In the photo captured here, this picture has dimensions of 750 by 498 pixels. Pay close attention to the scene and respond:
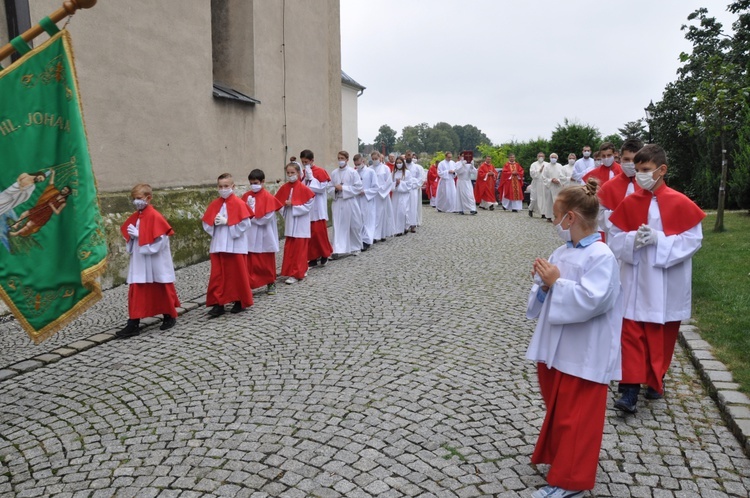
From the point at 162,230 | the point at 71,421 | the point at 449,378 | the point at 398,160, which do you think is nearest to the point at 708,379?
the point at 449,378

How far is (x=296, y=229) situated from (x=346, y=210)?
111 inches

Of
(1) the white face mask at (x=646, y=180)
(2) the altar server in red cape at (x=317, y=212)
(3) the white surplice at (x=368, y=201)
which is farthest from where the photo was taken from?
(3) the white surplice at (x=368, y=201)

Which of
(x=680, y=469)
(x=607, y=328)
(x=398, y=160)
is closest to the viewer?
(x=607, y=328)

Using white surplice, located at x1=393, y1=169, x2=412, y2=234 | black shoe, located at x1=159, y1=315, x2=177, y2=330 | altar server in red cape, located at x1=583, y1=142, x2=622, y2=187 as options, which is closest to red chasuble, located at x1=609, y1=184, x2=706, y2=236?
altar server in red cape, located at x1=583, y1=142, x2=622, y2=187

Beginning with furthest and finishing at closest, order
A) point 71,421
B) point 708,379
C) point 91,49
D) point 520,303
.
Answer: point 91,49
point 520,303
point 708,379
point 71,421

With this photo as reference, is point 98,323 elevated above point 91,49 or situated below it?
below

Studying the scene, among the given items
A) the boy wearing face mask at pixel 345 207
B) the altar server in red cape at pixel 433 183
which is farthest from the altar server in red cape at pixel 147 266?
the altar server in red cape at pixel 433 183

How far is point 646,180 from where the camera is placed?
472 cm

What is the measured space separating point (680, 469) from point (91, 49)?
941cm

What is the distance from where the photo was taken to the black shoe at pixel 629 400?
461 centimetres

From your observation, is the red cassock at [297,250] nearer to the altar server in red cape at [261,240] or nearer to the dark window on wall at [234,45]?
the altar server in red cape at [261,240]

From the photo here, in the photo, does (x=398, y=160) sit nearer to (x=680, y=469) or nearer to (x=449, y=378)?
(x=449, y=378)

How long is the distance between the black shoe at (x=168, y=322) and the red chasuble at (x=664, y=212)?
195 inches

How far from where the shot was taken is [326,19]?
17812mm
